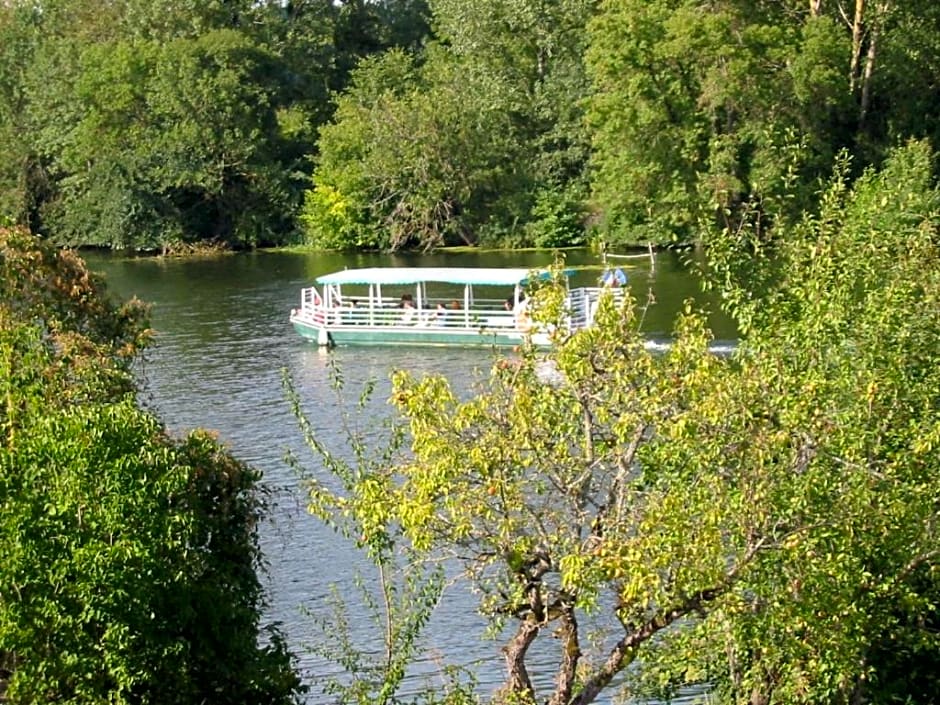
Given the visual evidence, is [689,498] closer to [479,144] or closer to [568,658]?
[568,658]

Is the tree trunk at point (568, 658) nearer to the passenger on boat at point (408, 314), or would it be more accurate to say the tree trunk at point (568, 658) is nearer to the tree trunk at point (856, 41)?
the passenger on boat at point (408, 314)

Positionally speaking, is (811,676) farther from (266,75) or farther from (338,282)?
(266,75)

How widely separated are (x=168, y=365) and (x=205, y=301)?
13479 mm

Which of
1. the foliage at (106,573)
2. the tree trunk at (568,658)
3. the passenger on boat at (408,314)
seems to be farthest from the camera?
the passenger on boat at (408,314)

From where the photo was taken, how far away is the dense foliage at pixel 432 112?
64062 millimetres

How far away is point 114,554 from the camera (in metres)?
15.1

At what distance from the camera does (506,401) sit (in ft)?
47.9

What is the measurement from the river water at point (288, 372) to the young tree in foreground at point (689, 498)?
5.73 ft

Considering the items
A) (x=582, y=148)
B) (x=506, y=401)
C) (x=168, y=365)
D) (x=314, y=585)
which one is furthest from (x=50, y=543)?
(x=582, y=148)

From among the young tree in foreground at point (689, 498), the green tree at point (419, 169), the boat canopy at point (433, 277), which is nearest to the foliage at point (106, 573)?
the young tree in foreground at point (689, 498)

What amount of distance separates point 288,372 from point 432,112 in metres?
41.8

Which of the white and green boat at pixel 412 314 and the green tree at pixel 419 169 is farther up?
the green tree at pixel 419 169

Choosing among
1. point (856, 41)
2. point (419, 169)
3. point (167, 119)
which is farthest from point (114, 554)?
point (167, 119)

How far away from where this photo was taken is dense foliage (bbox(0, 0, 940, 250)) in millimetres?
64062
